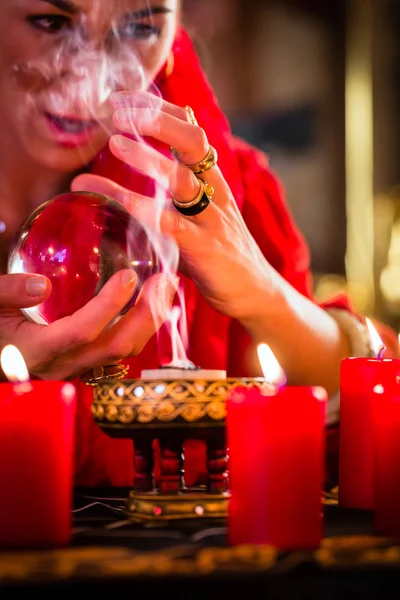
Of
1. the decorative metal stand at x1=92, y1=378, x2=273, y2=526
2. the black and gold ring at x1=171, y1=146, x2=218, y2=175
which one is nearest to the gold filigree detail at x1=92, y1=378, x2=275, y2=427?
the decorative metal stand at x1=92, y1=378, x2=273, y2=526

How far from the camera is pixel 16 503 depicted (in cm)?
62

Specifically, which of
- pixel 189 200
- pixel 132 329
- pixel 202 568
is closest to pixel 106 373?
pixel 132 329

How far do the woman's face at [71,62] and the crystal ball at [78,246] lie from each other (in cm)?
40

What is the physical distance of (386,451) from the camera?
678 mm

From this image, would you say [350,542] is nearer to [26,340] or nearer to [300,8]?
[26,340]

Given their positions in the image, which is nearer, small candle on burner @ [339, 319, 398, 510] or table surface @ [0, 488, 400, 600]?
table surface @ [0, 488, 400, 600]

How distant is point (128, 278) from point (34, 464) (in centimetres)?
26

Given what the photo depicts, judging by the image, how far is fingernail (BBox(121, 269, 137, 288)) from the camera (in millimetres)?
825

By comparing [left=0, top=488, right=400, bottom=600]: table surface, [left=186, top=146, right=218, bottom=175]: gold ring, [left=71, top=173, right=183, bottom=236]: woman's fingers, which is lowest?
[left=0, top=488, right=400, bottom=600]: table surface

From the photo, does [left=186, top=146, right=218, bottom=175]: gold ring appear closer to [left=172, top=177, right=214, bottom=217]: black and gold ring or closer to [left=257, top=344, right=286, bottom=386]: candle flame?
[left=172, top=177, right=214, bottom=217]: black and gold ring

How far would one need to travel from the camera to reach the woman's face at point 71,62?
116 centimetres

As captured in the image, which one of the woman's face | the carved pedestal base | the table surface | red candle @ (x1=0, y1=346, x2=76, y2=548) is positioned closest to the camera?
the table surface

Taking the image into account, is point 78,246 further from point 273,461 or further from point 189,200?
point 273,461

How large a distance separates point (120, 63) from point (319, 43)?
7.10 ft
